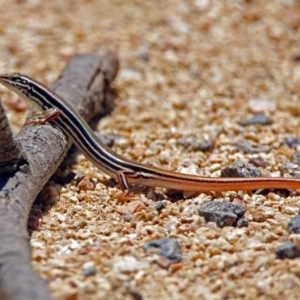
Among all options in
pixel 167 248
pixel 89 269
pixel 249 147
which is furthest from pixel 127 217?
pixel 249 147

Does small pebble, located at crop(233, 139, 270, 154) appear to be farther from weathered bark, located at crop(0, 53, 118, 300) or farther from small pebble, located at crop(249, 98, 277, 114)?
weathered bark, located at crop(0, 53, 118, 300)

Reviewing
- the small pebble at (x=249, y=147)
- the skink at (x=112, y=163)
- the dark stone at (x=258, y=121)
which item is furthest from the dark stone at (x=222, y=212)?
the dark stone at (x=258, y=121)

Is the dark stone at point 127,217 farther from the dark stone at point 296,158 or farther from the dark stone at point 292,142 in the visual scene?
the dark stone at point 292,142

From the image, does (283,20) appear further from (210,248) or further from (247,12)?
(210,248)

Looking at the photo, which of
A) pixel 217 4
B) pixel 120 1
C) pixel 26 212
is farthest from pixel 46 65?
pixel 26 212

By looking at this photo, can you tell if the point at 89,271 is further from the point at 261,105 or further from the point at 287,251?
the point at 261,105

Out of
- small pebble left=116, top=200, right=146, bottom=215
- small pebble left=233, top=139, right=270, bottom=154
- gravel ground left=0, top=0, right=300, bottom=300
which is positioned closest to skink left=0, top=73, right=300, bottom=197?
gravel ground left=0, top=0, right=300, bottom=300
